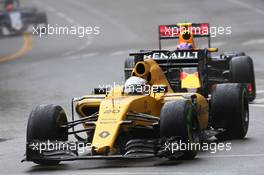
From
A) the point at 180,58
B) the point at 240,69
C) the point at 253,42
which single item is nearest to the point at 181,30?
the point at 240,69

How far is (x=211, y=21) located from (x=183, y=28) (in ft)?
71.8

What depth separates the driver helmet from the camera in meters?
15.4

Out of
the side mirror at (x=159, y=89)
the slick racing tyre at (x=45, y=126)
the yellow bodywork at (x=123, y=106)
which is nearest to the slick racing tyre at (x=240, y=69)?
the yellow bodywork at (x=123, y=106)

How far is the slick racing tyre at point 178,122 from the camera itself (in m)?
14.0

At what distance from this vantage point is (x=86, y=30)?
45.4 meters

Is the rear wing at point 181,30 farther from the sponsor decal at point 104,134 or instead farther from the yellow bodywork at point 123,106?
the sponsor decal at point 104,134

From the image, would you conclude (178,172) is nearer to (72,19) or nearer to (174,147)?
(174,147)

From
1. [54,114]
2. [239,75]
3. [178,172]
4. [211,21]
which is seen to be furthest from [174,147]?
[211,21]

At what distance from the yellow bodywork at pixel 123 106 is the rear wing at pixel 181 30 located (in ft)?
17.7

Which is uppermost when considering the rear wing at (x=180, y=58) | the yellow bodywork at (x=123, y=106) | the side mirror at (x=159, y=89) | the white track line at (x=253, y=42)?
the white track line at (x=253, y=42)

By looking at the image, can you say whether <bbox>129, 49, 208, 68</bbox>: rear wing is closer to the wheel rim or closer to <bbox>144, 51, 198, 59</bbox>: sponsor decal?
<bbox>144, 51, 198, 59</bbox>: sponsor decal

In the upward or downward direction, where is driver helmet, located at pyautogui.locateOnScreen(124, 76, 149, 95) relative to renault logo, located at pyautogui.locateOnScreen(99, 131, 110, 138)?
upward

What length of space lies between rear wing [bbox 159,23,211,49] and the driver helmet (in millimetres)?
6303

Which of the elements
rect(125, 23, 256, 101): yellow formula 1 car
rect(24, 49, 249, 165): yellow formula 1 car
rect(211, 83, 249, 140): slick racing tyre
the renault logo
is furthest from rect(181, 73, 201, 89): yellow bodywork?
the renault logo
